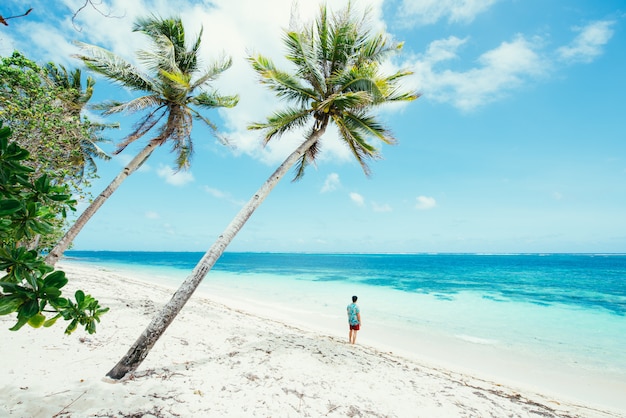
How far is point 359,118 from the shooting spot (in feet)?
23.5

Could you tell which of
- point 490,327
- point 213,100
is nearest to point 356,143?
point 213,100

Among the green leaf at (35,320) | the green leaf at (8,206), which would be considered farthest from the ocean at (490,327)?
the green leaf at (8,206)

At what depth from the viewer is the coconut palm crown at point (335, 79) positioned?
657 centimetres

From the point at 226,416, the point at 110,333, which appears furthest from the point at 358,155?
the point at 110,333

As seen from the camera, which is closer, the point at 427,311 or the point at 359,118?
the point at 359,118

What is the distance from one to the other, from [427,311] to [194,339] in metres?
12.3

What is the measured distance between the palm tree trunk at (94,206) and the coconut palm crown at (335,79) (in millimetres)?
3524

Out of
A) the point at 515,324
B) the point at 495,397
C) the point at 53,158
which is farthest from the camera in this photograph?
the point at 515,324

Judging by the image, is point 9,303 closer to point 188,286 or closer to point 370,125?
point 188,286

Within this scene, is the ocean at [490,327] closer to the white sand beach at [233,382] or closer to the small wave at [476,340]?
the small wave at [476,340]

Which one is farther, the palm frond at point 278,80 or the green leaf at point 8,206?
the palm frond at point 278,80

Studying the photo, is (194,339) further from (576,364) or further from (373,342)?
(576,364)

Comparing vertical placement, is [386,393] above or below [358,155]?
below

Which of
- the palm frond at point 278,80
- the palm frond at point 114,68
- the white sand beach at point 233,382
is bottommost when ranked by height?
the white sand beach at point 233,382
